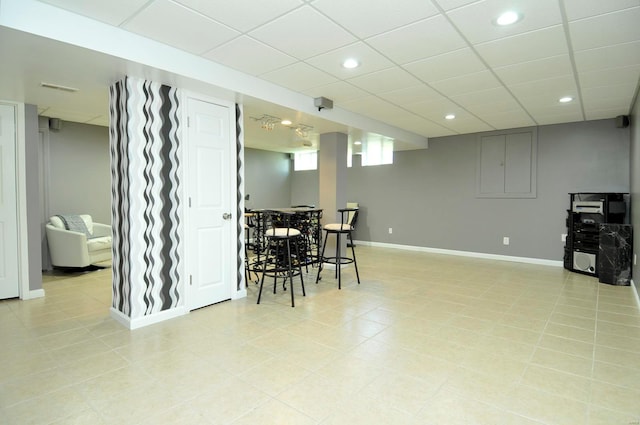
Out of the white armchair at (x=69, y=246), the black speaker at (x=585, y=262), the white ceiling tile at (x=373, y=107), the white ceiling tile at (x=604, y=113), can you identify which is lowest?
the black speaker at (x=585, y=262)

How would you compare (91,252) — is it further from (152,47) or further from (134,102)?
(152,47)

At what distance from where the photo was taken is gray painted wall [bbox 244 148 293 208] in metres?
8.61

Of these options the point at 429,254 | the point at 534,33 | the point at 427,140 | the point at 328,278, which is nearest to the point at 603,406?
the point at 534,33

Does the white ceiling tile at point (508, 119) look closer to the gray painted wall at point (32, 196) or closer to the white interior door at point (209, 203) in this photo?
the white interior door at point (209, 203)

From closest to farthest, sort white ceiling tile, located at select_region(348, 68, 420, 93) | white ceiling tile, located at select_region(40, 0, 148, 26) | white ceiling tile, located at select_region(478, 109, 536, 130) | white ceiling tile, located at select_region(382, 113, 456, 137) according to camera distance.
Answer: white ceiling tile, located at select_region(40, 0, 148, 26) → white ceiling tile, located at select_region(348, 68, 420, 93) → white ceiling tile, located at select_region(478, 109, 536, 130) → white ceiling tile, located at select_region(382, 113, 456, 137)

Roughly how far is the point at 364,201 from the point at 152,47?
6276 mm

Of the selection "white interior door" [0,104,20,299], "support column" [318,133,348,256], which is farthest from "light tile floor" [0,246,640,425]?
"support column" [318,133,348,256]

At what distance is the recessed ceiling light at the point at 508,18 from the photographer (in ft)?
7.59

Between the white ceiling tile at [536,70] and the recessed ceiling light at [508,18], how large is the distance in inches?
35.9

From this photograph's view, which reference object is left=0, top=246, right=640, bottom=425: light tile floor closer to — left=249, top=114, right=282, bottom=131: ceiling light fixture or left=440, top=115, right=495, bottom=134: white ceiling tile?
left=249, top=114, right=282, bottom=131: ceiling light fixture

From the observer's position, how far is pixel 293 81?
370 cm

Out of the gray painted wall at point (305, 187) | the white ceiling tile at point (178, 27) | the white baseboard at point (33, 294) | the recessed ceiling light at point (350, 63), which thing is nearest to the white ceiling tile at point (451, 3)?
the recessed ceiling light at point (350, 63)

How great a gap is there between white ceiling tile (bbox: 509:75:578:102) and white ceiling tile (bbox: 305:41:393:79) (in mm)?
1743

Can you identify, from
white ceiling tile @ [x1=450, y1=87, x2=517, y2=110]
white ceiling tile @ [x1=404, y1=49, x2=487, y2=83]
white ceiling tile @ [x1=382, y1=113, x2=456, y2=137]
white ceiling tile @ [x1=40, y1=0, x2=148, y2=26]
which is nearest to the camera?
white ceiling tile @ [x1=40, y1=0, x2=148, y2=26]
